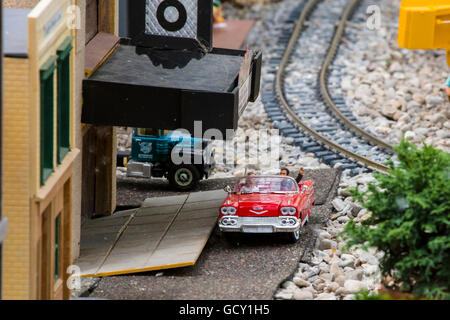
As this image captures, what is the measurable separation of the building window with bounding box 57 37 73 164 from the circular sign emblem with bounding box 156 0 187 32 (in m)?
4.21

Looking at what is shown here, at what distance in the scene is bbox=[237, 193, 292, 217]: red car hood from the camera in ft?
54.6

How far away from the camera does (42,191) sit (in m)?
12.4

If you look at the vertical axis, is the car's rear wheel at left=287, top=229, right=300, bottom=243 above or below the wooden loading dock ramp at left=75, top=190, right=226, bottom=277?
above

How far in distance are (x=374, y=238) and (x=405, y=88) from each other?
16.1 m

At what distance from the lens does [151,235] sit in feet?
57.9

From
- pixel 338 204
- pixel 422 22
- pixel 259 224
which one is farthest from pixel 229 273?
pixel 422 22

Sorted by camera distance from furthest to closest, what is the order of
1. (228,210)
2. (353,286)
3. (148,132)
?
1. (148,132)
2. (228,210)
3. (353,286)

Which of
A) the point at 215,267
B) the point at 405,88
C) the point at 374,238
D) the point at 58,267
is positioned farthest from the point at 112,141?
the point at 405,88

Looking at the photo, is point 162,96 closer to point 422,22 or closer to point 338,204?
point 338,204

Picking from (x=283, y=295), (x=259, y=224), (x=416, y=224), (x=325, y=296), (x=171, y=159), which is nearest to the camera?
(x=416, y=224)

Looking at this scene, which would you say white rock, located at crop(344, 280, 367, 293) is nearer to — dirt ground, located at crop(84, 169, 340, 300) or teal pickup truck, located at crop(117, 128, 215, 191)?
dirt ground, located at crop(84, 169, 340, 300)

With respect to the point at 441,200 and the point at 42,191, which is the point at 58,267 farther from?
the point at 441,200

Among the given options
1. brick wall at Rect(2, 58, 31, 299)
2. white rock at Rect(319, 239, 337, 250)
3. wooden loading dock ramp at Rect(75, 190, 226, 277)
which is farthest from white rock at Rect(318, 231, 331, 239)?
brick wall at Rect(2, 58, 31, 299)

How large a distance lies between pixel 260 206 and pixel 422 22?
4.81m
